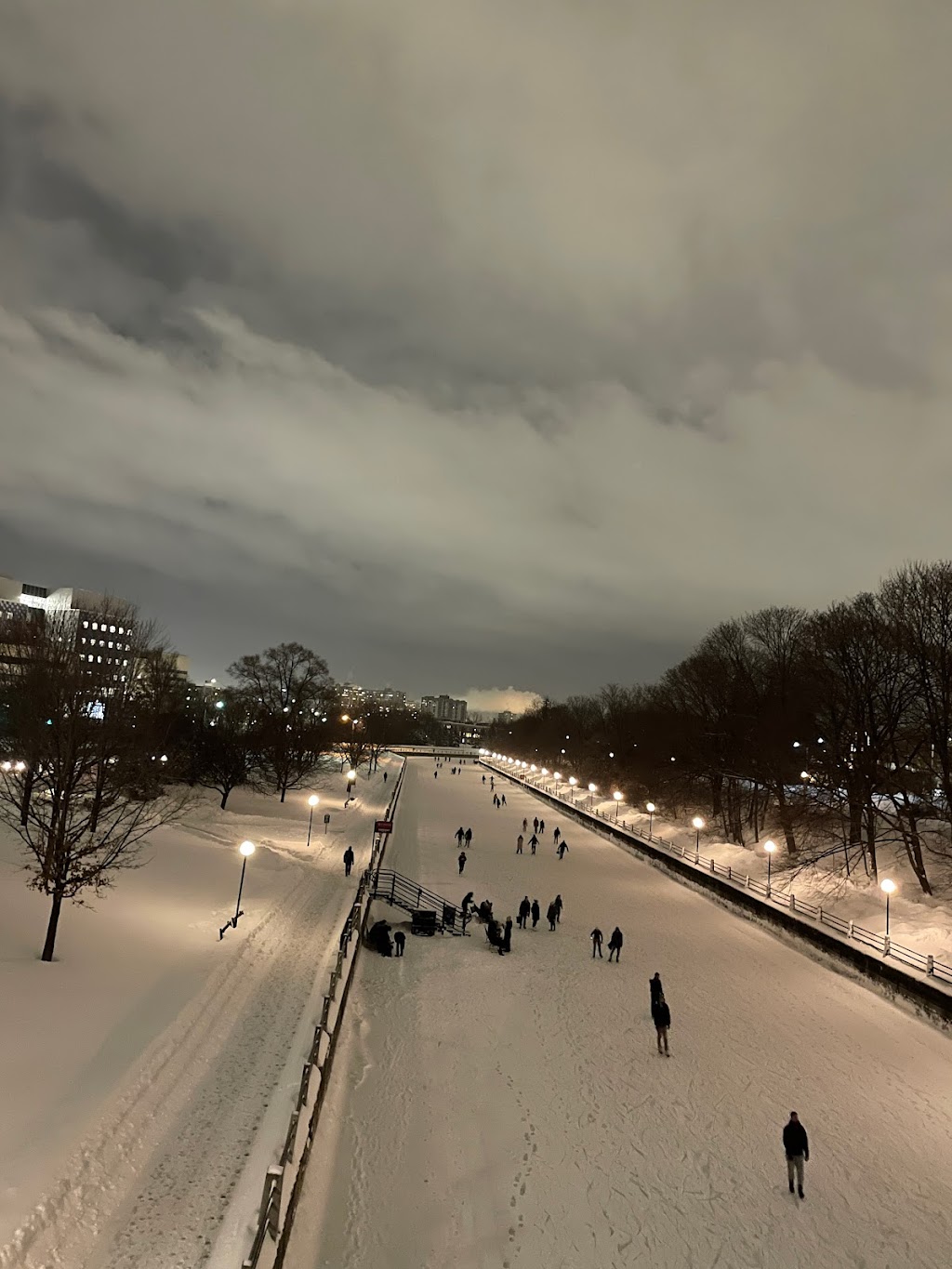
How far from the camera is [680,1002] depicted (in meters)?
17.7

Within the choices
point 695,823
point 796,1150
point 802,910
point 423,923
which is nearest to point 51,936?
point 423,923

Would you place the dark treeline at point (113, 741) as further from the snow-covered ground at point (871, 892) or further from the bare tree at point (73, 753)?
the snow-covered ground at point (871, 892)

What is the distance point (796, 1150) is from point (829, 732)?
26.1 meters

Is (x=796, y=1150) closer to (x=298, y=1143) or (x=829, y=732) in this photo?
Answer: (x=298, y=1143)

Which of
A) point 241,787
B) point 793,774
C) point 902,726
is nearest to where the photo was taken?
point 902,726

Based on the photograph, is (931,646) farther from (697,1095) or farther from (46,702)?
(46,702)

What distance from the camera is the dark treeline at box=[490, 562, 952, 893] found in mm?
26734

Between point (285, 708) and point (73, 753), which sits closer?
point (73, 753)

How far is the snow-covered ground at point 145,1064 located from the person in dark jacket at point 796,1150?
7531 mm

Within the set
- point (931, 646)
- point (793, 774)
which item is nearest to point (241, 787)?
point (793, 774)

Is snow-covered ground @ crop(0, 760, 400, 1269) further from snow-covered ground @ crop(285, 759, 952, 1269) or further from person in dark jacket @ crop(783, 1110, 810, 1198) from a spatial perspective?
person in dark jacket @ crop(783, 1110, 810, 1198)

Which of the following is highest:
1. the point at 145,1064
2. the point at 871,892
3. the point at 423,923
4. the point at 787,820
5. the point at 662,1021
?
the point at 787,820

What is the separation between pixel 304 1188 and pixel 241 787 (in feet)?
138

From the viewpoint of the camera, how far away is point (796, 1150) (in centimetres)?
998
